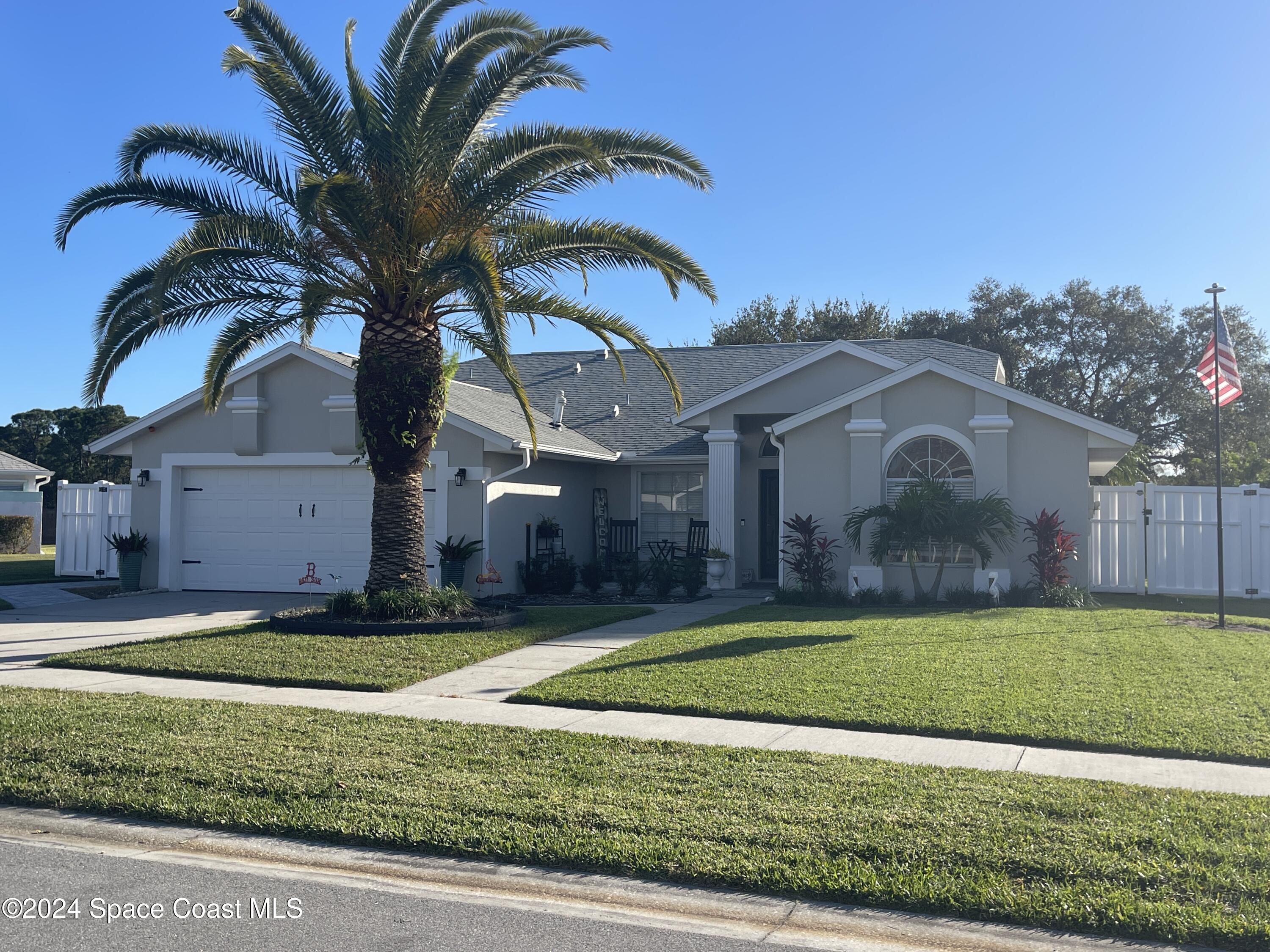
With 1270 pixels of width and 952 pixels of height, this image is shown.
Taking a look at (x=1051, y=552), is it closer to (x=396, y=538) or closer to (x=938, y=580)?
(x=938, y=580)

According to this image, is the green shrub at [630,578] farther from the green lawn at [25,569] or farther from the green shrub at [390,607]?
the green lawn at [25,569]

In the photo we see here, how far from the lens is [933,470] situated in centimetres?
1636

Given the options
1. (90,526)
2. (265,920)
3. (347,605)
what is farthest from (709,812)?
(90,526)

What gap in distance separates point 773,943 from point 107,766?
458 cm

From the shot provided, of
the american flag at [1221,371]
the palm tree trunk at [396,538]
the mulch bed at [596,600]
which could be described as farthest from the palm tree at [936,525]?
the palm tree trunk at [396,538]

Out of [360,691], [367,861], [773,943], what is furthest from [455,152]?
[773,943]

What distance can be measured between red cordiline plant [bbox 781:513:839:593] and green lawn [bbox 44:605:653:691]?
182 inches

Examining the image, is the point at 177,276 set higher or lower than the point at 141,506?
higher

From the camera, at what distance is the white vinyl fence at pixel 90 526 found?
20750mm

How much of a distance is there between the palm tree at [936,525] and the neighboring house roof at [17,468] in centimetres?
3038

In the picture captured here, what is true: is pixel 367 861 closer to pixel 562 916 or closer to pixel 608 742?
pixel 562 916

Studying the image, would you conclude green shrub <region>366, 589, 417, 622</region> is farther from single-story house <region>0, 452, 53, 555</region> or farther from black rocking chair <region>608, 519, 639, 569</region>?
single-story house <region>0, 452, 53, 555</region>

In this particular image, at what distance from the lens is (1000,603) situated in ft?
50.9

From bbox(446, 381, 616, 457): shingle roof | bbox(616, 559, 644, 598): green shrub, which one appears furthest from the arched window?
bbox(446, 381, 616, 457): shingle roof
